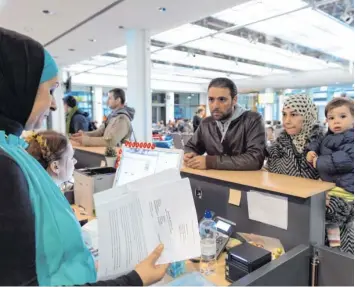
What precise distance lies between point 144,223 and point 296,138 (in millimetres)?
1116

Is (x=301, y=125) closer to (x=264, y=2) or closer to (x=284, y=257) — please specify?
(x=284, y=257)

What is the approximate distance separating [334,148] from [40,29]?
481cm

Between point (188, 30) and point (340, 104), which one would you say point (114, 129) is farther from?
point (188, 30)

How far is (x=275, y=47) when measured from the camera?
263 inches

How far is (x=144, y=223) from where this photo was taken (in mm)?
832

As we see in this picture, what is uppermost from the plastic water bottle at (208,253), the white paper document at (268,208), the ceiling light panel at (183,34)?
the ceiling light panel at (183,34)

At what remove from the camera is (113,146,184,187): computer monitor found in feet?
4.70

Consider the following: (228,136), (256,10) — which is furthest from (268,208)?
(256,10)

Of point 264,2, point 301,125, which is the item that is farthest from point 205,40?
point 301,125

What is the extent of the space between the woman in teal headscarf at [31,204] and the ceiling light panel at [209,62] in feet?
22.7

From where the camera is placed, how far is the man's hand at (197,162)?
1612mm

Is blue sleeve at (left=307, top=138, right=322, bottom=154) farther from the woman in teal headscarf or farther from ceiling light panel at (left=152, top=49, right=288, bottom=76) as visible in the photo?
ceiling light panel at (left=152, top=49, right=288, bottom=76)

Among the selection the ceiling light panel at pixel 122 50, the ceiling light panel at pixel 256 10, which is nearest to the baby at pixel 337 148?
the ceiling light panel at pixel 256 10

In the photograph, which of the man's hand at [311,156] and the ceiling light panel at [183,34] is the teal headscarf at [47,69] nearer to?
the man's hand at [311,156]
